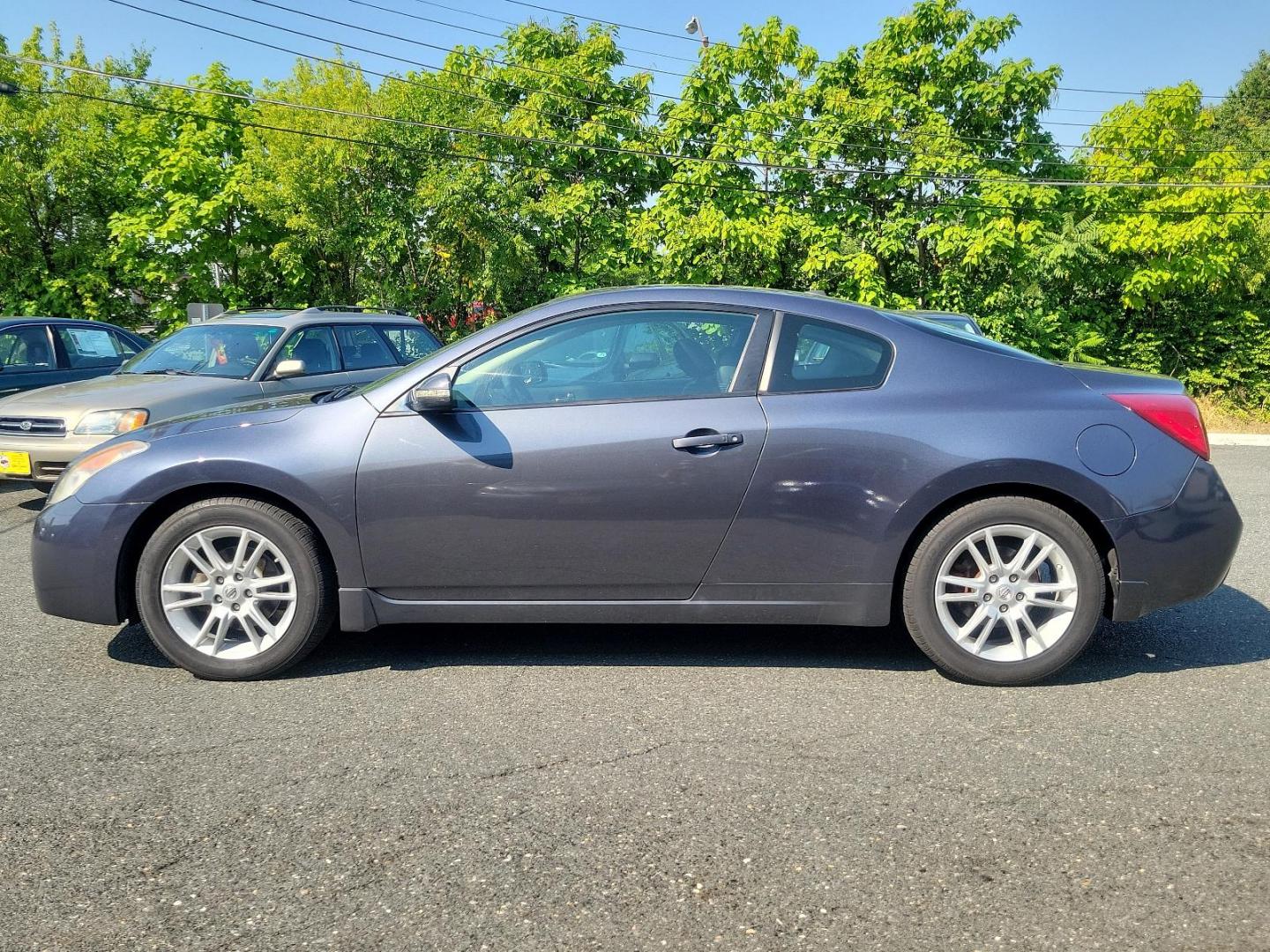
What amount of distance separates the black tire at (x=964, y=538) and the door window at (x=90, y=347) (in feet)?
31.5

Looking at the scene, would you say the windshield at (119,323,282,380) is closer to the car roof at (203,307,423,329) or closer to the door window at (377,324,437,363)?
the car roof at (203,307,423,329)

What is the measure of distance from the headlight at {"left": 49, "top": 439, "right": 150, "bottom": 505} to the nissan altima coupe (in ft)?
0.24

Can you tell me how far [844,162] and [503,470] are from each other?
61.2ft

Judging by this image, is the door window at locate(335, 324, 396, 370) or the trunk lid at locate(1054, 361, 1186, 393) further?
the door window at locate(335, 324, 396, 370)

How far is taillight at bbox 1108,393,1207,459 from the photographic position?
397 centimetres

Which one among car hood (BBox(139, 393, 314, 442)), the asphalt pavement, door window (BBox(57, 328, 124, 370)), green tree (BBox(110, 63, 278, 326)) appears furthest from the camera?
green tree (BBox(110, 63, 278, 326))

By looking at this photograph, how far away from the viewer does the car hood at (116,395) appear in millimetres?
7527

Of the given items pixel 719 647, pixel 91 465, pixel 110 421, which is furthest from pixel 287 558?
pixel 110 421

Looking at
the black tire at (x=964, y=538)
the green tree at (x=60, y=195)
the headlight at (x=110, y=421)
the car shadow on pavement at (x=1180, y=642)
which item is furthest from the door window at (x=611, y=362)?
the green tree at (x=60, y=195)

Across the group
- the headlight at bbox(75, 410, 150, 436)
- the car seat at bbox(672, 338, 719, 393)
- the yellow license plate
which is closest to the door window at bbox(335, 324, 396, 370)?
the headlight at bbox(75, 410, 150, 436)

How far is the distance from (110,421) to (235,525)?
4.22 m

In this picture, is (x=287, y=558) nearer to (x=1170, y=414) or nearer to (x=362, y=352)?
(x=1170, y=414)

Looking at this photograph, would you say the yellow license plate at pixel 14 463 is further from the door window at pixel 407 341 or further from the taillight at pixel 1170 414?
the taillight at pixel 1170 414

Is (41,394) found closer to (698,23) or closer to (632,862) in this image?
(632,862)
